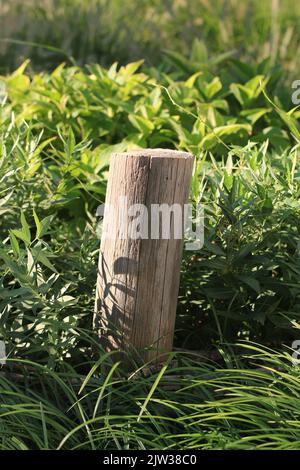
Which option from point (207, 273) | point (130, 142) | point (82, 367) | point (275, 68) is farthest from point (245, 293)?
point (275, 68)

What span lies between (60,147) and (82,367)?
4.84ft

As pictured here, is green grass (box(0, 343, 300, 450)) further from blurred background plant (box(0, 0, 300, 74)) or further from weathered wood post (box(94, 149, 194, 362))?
blurred background plant (box(0, 0, 300, 74))

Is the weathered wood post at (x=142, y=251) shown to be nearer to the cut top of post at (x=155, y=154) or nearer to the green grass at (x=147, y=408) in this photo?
the cut top of post at (x=155, y=154)

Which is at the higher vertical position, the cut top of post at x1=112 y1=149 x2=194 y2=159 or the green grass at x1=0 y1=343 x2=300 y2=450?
the cut top of post at x1=112 y1=149 x2=194 y2=159

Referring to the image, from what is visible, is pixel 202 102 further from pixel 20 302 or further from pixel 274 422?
pixel 274 422

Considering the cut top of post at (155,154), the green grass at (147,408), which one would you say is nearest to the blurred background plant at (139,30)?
the cut top of post at (155,154)

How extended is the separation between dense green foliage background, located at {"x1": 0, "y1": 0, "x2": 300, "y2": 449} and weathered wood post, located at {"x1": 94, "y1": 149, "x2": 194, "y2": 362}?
0.35 ft

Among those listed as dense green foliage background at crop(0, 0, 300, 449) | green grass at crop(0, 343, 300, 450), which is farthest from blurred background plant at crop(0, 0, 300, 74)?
green grass at crop(0, 343, 300, 450)

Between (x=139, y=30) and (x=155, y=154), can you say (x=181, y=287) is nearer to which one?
(x=155, y=154)

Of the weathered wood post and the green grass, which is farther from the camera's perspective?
the weathered wood post

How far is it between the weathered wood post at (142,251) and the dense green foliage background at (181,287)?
0.35 feet

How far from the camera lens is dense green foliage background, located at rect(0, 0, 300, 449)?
9.07 feet

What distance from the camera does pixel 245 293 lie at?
10.6ft
